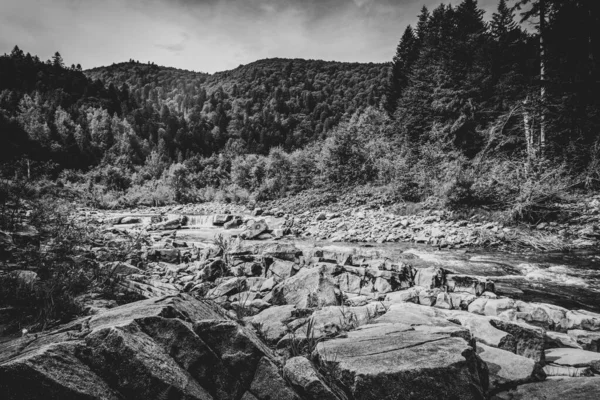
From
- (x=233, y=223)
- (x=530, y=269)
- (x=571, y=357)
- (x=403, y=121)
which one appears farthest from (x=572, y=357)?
(x=403, y=121)

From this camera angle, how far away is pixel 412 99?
27.2 meters

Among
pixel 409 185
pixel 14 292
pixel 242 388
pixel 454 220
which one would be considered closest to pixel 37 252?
pixel 14 292

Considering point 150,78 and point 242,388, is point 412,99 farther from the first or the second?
point 150,78

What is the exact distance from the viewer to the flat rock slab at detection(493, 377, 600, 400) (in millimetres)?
2347

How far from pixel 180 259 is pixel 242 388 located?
8.07m

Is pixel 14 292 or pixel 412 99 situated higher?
pixel 412 99

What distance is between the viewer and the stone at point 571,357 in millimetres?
3072

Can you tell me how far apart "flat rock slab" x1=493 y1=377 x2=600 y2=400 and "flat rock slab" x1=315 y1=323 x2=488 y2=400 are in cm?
33

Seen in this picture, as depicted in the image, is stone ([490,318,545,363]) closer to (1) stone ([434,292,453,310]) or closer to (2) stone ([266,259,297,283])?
(1) stone ([434,292,453,310])

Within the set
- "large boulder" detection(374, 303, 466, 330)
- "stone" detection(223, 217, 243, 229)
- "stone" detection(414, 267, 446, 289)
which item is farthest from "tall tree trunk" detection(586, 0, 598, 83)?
"stone" detection(223, 217, 243, 229)

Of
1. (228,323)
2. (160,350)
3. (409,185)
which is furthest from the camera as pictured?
(409,185)

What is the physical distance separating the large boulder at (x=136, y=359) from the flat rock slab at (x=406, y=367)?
704mm

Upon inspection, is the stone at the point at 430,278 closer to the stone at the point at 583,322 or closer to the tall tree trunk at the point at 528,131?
the stone at the point at 583,322

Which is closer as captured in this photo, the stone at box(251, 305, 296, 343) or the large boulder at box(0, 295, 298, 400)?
the large boulder at box(0, 295, 298, 400)
